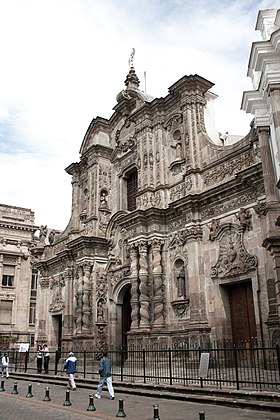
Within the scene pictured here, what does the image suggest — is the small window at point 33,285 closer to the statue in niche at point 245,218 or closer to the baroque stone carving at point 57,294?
the baroque stone carving at point 57,294

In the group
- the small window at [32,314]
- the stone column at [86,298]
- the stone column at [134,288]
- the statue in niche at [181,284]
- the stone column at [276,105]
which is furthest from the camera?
the small window at [32,314]

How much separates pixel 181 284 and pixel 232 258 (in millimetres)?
2833

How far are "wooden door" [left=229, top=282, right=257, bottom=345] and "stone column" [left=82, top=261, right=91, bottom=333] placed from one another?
8817 mm

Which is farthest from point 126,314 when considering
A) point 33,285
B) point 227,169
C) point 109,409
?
point 33,285

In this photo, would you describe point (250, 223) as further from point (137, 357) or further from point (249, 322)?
point (137, 357)

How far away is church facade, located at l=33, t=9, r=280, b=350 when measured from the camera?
15.4m

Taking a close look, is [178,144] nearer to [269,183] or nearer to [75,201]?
[269,183]

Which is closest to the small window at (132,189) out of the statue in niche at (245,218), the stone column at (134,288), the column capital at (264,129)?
the stone column at (134,288)

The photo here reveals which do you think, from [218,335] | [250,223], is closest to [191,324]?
[218,335]

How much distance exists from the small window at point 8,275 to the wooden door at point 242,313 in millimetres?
27754

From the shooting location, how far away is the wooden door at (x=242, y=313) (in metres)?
15.4

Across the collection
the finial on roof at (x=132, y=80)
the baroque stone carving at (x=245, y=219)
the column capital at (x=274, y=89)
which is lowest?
the baroque stone carving at (x=245, y=219)

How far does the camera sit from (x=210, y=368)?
1445cm

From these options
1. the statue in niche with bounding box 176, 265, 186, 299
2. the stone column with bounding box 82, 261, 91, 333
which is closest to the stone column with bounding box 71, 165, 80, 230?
the stone column with bounding box 82, 261, 91, 333
